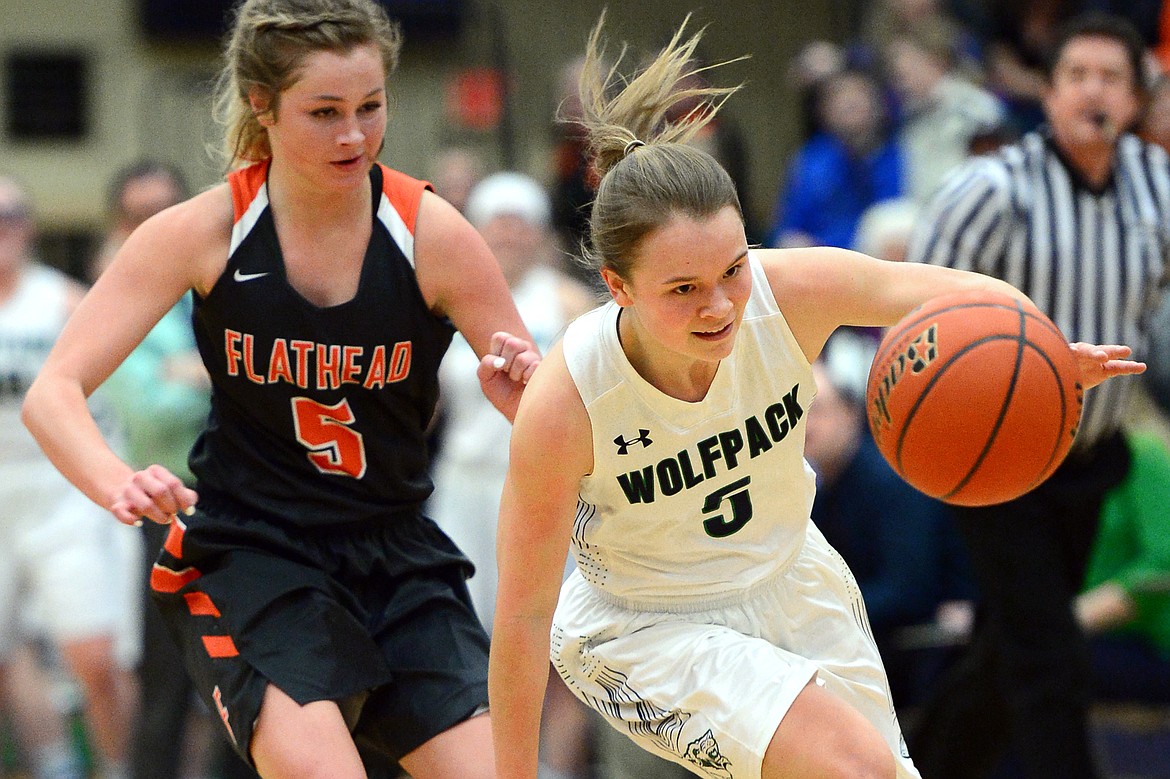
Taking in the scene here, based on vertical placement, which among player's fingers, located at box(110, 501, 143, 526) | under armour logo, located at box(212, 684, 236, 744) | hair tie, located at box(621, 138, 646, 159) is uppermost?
hair tie, located at box(621, 138, 646, 159)

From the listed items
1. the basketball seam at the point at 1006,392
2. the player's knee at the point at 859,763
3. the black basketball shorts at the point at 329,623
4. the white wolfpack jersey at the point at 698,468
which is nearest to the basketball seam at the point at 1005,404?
the basketball seam at the point at 1006,392

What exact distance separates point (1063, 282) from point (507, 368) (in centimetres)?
244

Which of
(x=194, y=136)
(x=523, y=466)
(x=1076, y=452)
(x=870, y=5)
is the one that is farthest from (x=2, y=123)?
(x=523, y=466)

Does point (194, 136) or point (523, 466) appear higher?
point (523, 466)

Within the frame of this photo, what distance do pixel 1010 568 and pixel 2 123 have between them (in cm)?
980

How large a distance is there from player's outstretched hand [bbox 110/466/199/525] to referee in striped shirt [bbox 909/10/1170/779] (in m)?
2.80

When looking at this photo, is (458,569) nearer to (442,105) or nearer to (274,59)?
(274,59)

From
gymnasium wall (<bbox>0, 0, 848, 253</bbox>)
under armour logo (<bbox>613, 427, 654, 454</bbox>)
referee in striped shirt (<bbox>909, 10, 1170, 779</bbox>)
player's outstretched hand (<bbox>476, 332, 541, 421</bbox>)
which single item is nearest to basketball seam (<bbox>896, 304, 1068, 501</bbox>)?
under armour logo (<bbox>613, 427, 654, 454</bbox>)

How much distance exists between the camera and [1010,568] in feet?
16.6

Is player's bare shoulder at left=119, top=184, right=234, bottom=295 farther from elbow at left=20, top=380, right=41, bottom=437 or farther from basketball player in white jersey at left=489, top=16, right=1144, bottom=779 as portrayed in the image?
basketball player in white jersey at left=489, top=16, right=1144, bottom=779

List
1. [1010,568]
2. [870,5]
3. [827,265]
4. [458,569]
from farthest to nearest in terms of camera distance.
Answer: [870,5] → [1010,568] → [458,569] → [827,265]

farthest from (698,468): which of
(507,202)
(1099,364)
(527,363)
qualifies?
(507,202)

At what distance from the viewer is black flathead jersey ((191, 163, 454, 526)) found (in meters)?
3.55

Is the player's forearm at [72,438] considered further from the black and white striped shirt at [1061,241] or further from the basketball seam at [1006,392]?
the black and white striped shirt at [1061,241]
